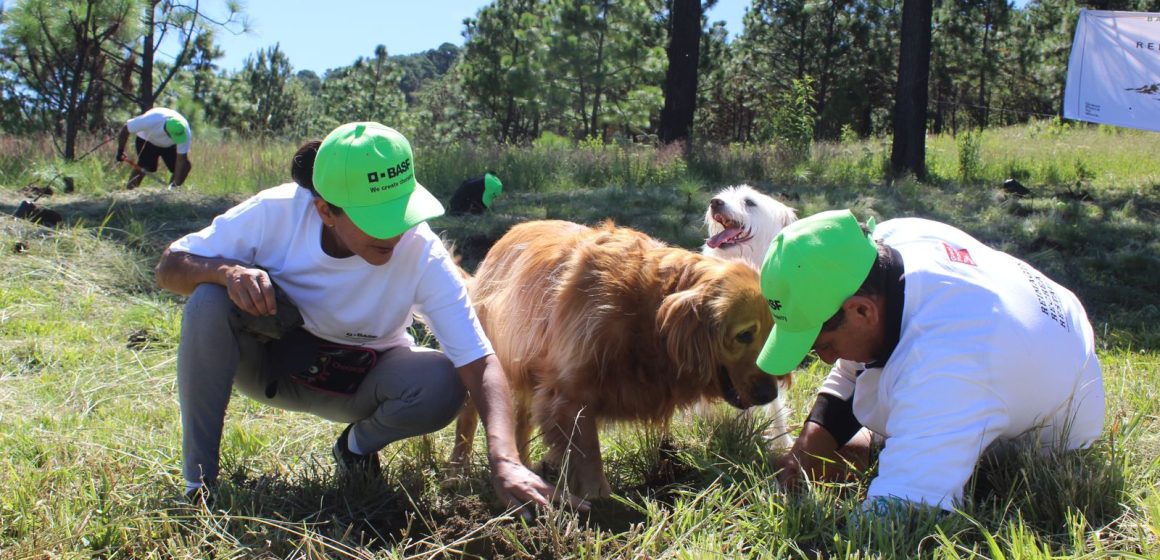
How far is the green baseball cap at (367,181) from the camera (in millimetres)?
2707

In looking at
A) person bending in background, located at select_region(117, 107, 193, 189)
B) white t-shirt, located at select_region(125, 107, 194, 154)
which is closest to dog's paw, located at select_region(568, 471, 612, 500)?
person bending in background, located at select_region(117, 107, 193, 189)

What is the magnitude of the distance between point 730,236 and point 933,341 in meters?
3.07

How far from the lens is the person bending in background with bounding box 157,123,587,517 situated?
8.98 ft

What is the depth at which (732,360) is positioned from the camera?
334 cm

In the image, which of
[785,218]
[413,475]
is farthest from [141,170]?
[413,475]

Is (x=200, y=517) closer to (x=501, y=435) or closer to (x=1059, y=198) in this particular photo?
(x=501, y=435)

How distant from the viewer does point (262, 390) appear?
3.27 m

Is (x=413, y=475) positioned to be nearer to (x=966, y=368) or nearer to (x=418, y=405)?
(x=418, y=405)

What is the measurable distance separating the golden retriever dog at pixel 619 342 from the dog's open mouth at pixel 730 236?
180 cm

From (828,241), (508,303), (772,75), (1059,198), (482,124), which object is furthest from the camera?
(482,124)

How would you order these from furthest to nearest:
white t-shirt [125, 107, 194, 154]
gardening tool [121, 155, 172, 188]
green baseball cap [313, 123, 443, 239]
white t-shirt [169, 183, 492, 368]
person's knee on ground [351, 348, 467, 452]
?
1. gardening tool [121, 155, 172, 188]
2. white t-shirt [125, 107, 194, 154]
3. person's knee on ground [351, 348, 467, 452]
4. white t-shirt [169, 183, 492, 368]
5. green baseball cap [313, 123, 443, 239]

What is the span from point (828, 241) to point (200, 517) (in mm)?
2077

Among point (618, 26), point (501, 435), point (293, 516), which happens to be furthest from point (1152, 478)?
point (618, 26)

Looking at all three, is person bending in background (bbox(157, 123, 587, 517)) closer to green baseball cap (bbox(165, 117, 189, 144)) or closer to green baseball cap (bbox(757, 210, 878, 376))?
green baseball cap (bbox(757, 210, 878, 376))
